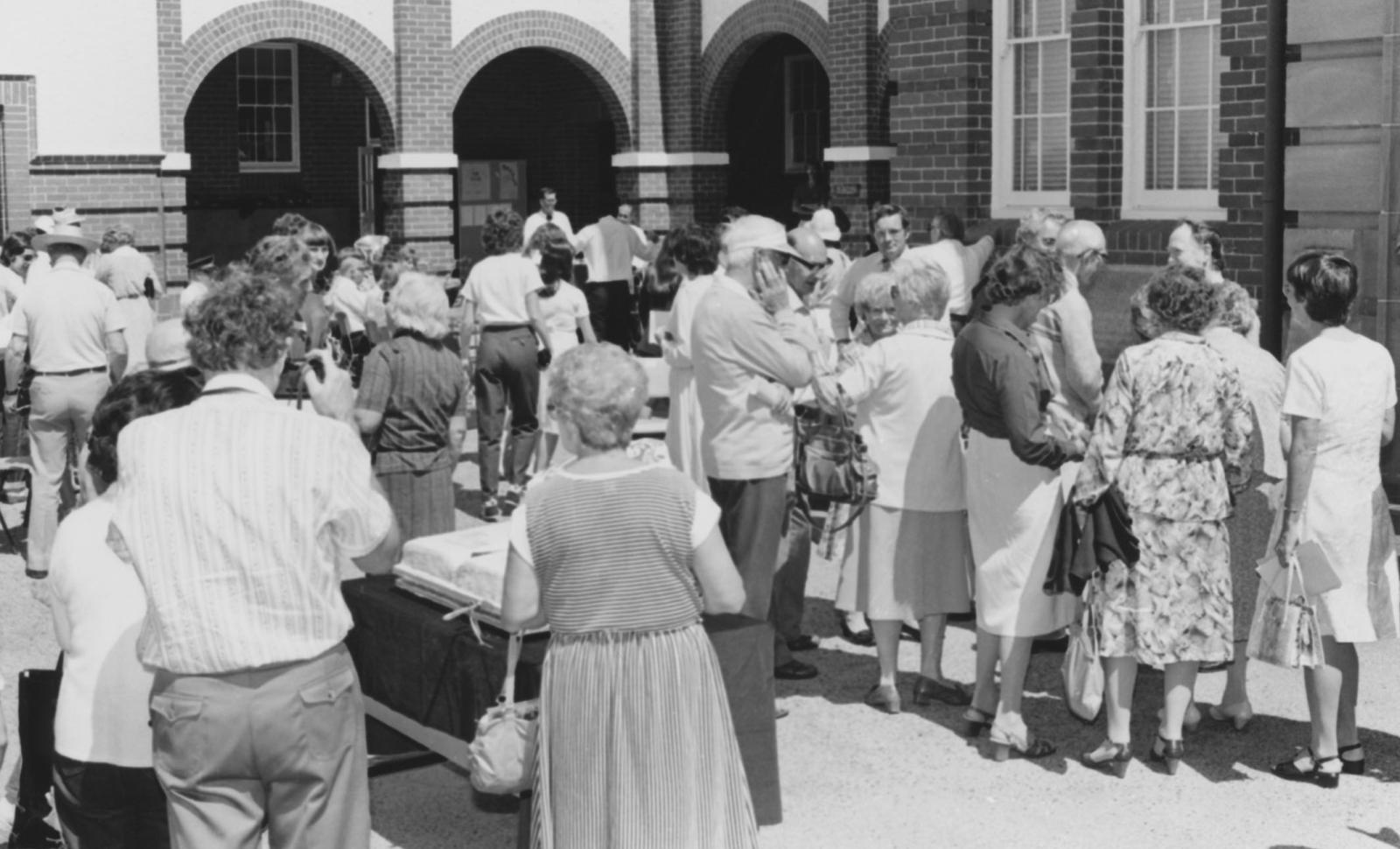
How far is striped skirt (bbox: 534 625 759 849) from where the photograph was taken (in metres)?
4.38

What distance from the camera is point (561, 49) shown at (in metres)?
22.5

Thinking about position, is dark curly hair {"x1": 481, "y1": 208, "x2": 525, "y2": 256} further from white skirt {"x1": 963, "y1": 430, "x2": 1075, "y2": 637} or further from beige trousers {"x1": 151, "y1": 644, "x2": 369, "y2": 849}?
beige trousers {"x1": 151, "y1": 644, "x2": 369, "y2": 849}

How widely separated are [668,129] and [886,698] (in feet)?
53.4

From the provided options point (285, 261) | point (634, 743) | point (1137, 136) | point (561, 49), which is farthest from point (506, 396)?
point (561, 49)

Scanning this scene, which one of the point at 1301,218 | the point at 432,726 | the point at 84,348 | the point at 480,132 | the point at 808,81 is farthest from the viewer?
the point at 480,132

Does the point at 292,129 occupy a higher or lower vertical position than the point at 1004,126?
higher

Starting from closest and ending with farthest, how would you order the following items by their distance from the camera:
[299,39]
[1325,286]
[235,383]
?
1. [235,383]
2. [1325,286]
3. [299,39]

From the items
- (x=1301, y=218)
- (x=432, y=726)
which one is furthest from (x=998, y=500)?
(x=1301, y=218)

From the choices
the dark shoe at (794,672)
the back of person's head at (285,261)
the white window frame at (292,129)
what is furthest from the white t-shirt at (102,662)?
the white window frame at (292,129)

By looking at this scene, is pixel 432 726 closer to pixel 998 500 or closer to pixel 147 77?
pixel 998 500

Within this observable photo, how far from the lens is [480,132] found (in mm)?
27812

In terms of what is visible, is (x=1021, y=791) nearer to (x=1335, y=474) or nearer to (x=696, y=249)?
(x=1335, y=474)

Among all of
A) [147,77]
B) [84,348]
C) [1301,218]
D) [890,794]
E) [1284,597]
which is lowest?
[890,794]

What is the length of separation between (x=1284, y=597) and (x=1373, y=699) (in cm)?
133
